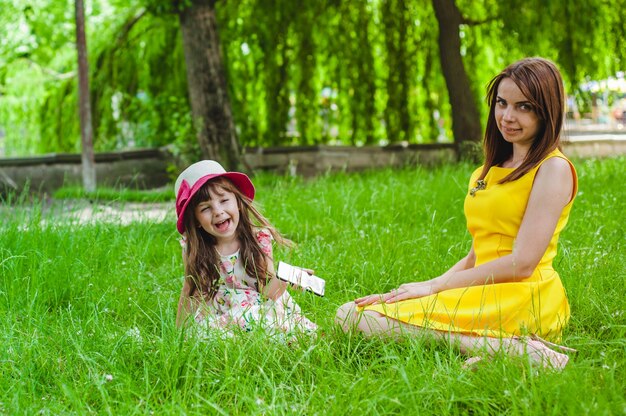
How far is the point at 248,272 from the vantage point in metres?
3.32

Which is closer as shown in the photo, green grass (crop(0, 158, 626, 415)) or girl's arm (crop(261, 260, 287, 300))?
green grass (crop(0, 158, 626, 415))

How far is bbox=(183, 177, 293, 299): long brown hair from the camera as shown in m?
3.26

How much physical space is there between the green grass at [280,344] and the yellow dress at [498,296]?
0.10 meters

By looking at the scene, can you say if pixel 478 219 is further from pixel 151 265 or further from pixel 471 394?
pixel 151 265

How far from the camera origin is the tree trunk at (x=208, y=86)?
8.21 m

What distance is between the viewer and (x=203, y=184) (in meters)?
3.24

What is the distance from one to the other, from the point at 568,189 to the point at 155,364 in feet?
4.85

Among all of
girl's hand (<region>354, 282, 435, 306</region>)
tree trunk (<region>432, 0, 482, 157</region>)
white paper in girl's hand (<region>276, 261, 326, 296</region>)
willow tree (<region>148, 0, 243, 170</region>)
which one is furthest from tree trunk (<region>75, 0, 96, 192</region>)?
girl's hand (<region>354, 282, 435, 306</region>)

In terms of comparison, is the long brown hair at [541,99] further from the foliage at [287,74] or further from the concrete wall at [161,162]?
the foliage at [287,74]

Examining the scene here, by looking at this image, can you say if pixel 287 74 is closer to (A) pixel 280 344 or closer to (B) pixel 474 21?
(B) pixel 474 21

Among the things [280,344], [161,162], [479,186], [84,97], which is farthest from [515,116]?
[161,162]

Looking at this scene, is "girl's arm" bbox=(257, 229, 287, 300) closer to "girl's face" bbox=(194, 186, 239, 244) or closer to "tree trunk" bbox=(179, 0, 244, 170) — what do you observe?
"girl's face" bbox=(194, 186, 239, 244)

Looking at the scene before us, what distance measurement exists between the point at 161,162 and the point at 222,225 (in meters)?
6.81

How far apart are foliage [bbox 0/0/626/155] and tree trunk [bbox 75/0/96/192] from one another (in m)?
1.34
